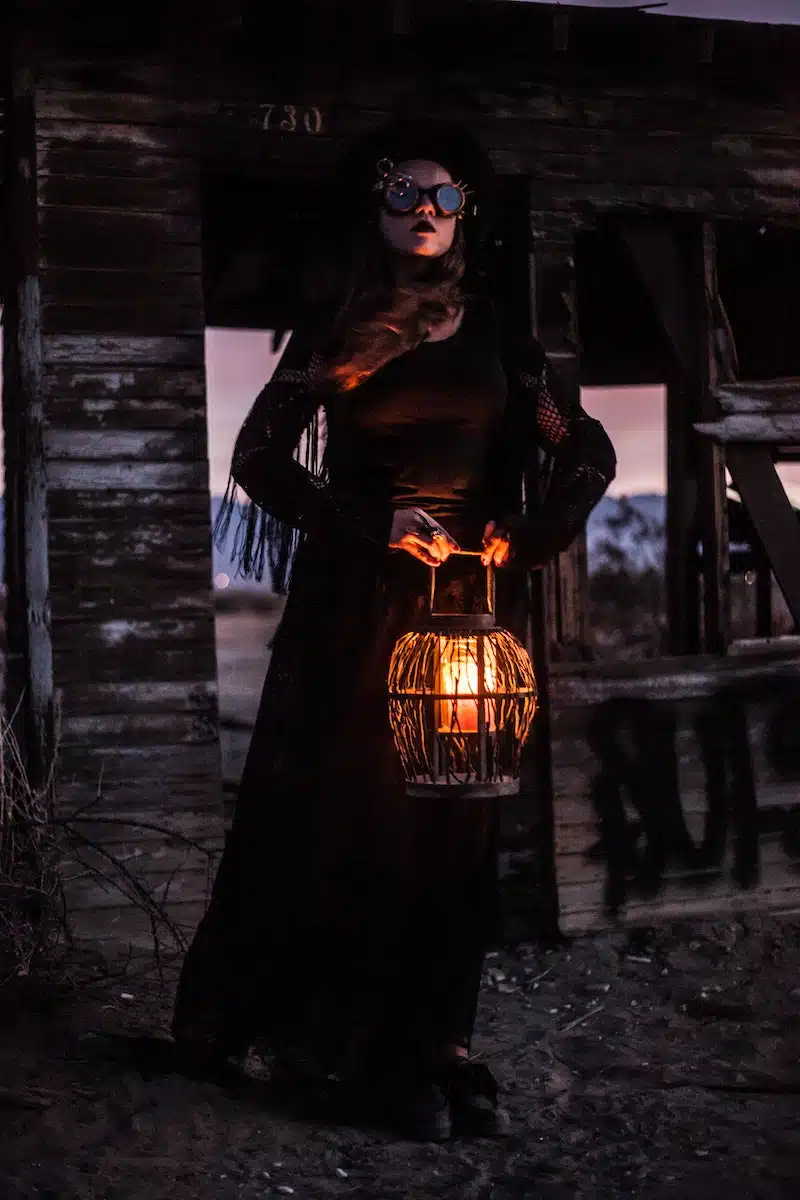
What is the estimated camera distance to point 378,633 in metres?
3.75

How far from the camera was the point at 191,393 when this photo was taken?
571cm

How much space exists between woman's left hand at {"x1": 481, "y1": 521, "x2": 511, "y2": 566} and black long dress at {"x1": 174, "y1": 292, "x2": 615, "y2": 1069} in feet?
0.12

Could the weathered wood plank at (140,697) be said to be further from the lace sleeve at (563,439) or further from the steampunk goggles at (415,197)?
the steampunk goggles at (415,197)

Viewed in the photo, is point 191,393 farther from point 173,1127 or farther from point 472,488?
point 173,1127

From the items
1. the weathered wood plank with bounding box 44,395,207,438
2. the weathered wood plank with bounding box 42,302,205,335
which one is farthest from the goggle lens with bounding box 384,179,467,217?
the weathered wood plank with bounding box 44,395,207,438

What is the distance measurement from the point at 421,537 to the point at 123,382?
105 inches

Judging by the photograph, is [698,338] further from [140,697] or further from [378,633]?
[378,633]

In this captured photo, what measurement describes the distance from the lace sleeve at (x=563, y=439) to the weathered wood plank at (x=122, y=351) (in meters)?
2.24

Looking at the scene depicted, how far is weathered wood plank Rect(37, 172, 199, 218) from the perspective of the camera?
5586 mm

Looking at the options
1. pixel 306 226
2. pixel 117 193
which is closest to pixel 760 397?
pixel 306 226

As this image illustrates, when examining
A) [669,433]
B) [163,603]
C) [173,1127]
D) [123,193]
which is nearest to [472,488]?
[173,1127]

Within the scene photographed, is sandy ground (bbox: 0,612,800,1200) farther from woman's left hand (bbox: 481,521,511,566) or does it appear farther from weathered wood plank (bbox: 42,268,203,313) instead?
weathered wood plank (bbox: 42,268,203,313)

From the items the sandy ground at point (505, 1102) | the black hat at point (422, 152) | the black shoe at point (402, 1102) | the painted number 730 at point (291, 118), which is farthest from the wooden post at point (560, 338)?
the black shoe at point (402, 1102)

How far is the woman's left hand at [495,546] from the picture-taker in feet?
11.6
